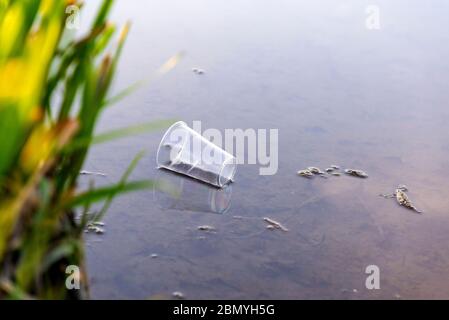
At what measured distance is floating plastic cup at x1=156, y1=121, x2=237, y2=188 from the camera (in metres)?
2.92

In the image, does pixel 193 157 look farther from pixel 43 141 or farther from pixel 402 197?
pixel 43 141

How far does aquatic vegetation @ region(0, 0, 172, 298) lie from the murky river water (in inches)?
17.9

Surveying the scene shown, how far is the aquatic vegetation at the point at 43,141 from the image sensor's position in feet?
4.83

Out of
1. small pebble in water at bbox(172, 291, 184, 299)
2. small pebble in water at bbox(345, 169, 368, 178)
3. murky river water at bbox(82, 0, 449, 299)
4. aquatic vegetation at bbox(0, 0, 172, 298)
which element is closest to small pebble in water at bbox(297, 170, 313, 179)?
murky river water at bbox(82, 0, 449, 299)

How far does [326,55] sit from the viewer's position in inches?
160

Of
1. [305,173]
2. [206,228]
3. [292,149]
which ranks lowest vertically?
[206,228]

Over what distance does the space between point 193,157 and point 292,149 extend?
0.41 metres

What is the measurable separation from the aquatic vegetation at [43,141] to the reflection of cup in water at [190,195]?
79cm

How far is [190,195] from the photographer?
280 cm

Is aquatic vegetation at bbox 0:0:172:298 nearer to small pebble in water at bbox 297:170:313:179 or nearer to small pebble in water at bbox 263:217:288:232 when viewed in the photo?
small pebble in water at bbox 263:217:288:232

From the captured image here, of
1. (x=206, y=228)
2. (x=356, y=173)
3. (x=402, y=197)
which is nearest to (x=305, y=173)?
(x=356, y=173)
